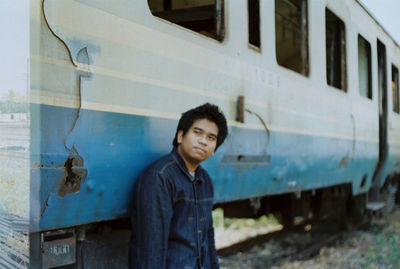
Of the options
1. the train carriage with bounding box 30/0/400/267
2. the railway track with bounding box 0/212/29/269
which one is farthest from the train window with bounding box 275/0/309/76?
the railway track with bounding box 0/212/29/269

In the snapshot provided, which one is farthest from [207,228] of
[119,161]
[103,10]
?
[103,10]

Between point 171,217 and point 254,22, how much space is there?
1.81m

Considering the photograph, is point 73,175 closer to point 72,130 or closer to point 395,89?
point 72,130

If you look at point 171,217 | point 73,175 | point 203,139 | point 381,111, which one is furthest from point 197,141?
point 381,111

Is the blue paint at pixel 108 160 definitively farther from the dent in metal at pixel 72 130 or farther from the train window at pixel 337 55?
the train window at pixel 337 55

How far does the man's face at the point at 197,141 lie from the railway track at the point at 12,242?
897 mm

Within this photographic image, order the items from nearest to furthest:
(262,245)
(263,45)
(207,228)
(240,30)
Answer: (207,228), (240,30), (263,45), (262,245)

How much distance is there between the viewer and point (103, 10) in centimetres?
206

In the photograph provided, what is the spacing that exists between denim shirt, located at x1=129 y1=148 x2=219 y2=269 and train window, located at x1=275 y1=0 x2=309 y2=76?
2.15 m

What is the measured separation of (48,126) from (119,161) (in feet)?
1.46

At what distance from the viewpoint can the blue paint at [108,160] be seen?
5.88ft

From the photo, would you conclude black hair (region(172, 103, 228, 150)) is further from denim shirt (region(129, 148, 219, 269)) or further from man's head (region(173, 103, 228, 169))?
denim shirt (region(129, 148, 219, 269))

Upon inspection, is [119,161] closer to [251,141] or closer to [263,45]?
[251,141]

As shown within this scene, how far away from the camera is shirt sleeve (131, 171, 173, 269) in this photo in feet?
6.89
